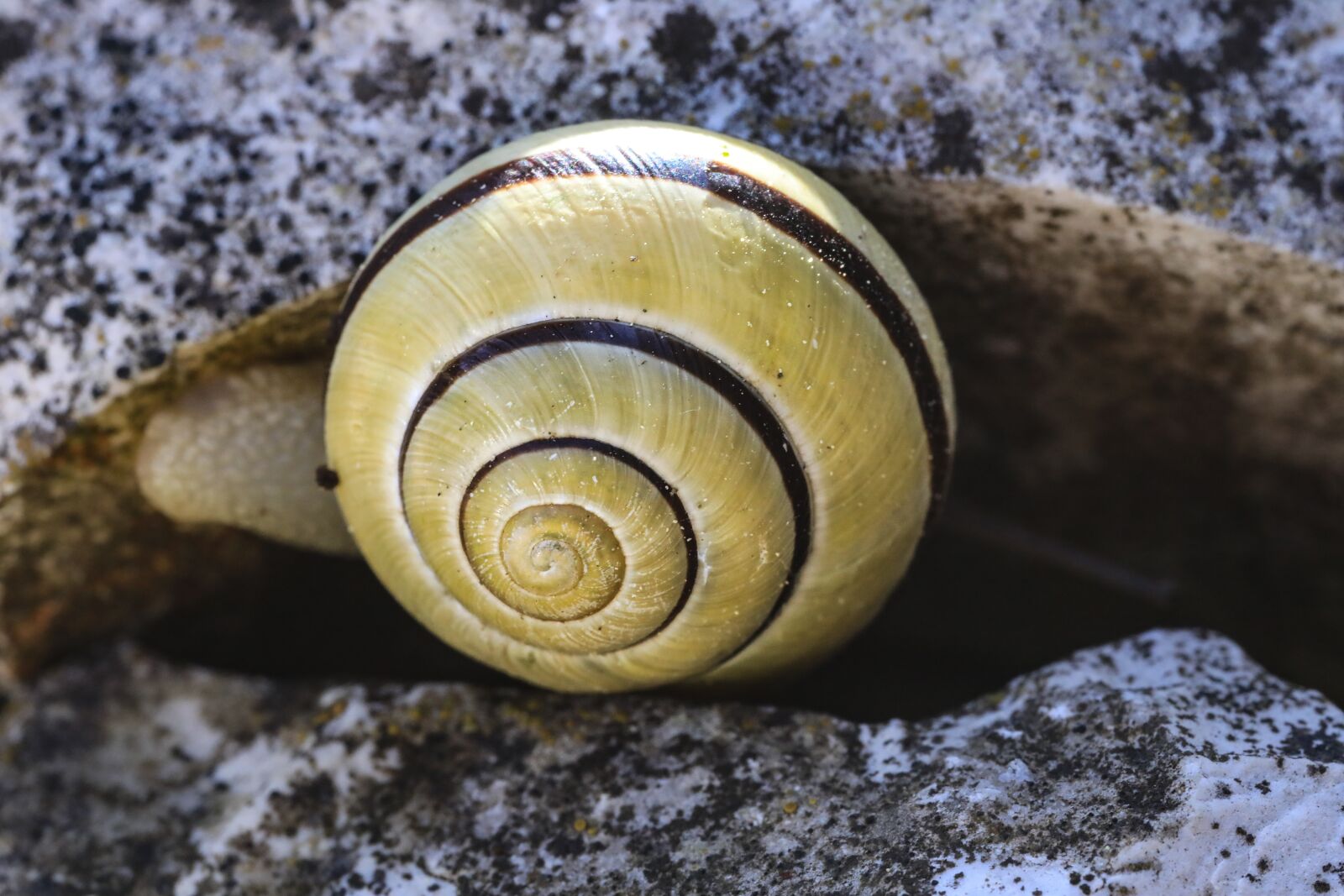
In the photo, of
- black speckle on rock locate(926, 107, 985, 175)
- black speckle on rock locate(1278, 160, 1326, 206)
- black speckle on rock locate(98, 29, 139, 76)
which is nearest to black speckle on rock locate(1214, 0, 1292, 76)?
black speckle on rock locate(1278, 160, 1326, 206)

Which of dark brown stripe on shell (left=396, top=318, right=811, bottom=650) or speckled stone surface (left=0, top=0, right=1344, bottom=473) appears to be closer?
dark brown stripe on shell (left=396, top=318, right=811, bottom=650)

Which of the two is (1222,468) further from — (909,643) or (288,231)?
(288,231)

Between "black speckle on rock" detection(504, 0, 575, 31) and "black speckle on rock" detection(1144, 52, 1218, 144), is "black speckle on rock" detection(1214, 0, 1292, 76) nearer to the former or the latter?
"black speckle on rock" detection(1144, 52, 1218, 144)

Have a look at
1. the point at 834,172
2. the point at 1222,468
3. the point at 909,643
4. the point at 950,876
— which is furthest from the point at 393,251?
the point at 1222,468

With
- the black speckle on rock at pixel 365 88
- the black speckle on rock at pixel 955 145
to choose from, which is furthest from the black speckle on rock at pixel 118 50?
the black speckle on rock at pixel 955 145

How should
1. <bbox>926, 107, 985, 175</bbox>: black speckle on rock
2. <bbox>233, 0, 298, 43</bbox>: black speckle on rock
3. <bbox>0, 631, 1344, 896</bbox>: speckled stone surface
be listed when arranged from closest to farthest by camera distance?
<bbox>0, 631, 1344, 896</bbox>: speckled stone surface
<bbox>926, 107, 985, 175</bbox>: black speckle on rock
<bbox>233, 0, 298, 43</bbox>: black speckle on rock

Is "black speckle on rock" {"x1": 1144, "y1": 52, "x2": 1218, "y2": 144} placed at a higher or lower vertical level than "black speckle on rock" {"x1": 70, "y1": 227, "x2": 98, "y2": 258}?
higher

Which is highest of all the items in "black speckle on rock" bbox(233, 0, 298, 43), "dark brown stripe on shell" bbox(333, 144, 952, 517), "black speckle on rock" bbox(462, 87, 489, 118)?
"black speckle on rock" bbox(233, 0, 298, 43)

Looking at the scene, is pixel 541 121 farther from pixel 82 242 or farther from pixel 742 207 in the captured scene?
pixel 82 242
